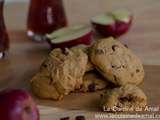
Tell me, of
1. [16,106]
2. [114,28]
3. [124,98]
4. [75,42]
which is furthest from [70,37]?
[16,106]

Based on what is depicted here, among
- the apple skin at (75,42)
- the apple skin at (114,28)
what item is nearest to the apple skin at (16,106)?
the apple skin at (75,42)

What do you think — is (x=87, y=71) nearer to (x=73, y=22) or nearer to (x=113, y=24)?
(x=113, y=24)

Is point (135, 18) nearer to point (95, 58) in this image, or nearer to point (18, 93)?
point (95, 58)

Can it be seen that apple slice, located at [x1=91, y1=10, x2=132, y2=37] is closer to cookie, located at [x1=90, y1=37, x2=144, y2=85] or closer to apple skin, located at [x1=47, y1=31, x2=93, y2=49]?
apple skin, located at [x1=47, y1=31, x2=93, y2=49]

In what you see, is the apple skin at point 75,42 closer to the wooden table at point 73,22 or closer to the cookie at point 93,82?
the wooden table at point 73,22

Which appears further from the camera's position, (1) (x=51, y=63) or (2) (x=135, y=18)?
(2) (x=135, y=18)

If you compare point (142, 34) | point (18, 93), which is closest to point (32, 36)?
point (142, 34)
